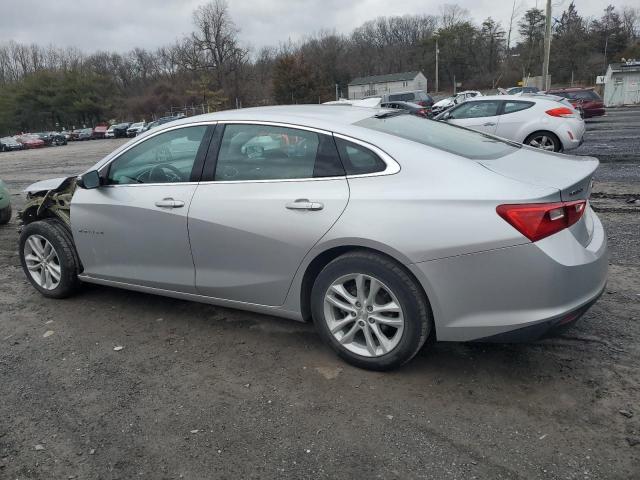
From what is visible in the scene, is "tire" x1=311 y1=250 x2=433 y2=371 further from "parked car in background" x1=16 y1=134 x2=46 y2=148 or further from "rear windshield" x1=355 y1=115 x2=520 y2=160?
"parked car in background" x1=16 y1=134 x2=46 y2=148

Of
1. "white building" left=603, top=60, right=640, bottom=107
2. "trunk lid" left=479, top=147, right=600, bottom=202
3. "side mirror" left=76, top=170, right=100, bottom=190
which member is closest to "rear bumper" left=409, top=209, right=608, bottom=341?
"trunk lid" left=479, top=147, right=600, bottom=202

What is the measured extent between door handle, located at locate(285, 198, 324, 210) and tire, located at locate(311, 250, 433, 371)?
1.09ft

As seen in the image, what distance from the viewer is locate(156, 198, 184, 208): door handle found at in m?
3.66

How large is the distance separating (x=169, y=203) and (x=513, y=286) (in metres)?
2.33

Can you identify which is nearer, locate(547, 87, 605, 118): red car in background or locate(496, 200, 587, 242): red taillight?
locate(496, 200, 587, 242): red taillight

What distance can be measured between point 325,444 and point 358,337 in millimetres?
795

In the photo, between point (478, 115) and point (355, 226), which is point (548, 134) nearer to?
point (478, 115)

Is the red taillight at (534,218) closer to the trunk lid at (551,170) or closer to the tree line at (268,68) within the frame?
the trunk lid at (551,170)

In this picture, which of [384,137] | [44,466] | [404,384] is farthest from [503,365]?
[44,466]

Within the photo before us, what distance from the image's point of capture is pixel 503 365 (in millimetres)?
3215

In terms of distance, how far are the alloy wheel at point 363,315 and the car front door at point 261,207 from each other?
1.05ft

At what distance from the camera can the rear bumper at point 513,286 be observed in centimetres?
263

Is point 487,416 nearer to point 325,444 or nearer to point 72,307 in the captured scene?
point 325,444

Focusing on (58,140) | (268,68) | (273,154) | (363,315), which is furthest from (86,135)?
(363,315)
